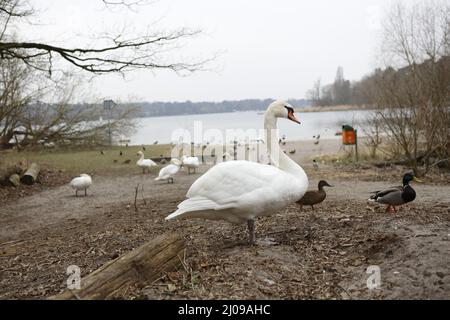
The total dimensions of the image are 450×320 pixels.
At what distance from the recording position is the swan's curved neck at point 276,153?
5.45 m

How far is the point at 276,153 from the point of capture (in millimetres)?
5711

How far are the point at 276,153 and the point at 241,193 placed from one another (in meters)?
1.01

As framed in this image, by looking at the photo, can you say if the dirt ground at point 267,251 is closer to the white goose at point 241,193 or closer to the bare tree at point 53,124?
the white goose at point 241,193

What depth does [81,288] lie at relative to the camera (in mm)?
3576

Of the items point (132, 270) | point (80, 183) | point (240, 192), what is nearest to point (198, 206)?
point (240, 192)

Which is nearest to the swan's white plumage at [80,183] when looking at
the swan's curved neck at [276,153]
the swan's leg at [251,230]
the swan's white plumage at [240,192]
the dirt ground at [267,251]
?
the dirt ground at [267,251]

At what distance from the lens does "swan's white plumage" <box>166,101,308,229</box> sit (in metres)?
4.93

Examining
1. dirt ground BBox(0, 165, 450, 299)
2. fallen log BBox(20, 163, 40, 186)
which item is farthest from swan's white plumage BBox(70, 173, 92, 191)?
fallen log BBox(20, 163, 40, 186)

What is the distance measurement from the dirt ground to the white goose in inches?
18.3

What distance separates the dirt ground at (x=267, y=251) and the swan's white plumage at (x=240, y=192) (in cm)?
47

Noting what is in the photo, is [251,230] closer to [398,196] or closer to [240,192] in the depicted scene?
[240,192]
